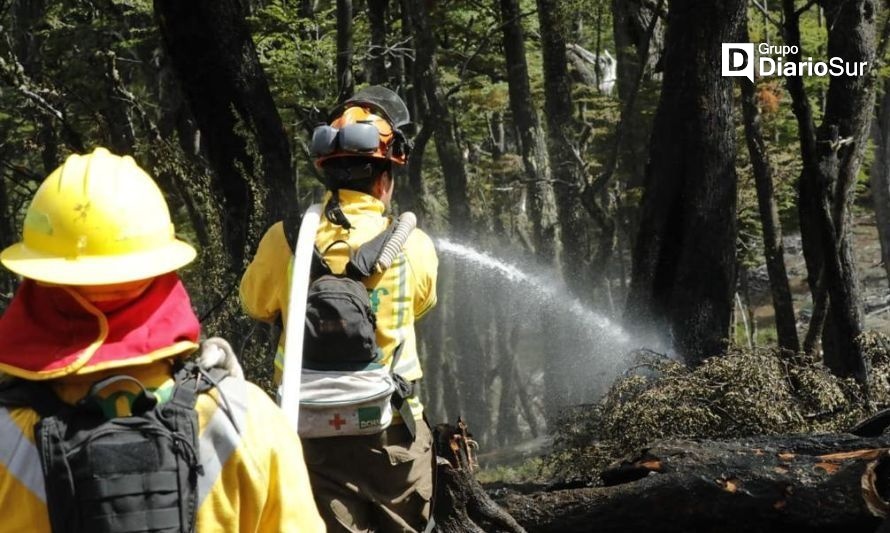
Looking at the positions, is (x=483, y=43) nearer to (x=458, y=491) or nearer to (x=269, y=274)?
(x=458, y=491)

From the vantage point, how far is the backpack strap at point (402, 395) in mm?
4809

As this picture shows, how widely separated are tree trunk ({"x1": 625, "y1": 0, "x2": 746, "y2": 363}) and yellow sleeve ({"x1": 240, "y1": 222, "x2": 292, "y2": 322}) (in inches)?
201

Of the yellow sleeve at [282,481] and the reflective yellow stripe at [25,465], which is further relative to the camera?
the yellow sleeve at [282,481]

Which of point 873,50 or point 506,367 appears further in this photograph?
point 506,367

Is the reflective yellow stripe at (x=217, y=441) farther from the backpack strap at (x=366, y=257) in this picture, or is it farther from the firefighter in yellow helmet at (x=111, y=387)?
the backpack strap at (x=366, y=257)

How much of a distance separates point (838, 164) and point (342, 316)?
6.69 m

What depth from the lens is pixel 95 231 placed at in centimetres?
241

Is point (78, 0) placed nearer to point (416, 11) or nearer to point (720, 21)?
point (416, 11)

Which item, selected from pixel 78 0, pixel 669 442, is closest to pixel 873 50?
pixel 669 442

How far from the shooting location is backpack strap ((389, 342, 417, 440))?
4.81 m

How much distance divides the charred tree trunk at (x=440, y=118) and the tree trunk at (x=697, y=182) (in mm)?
8751

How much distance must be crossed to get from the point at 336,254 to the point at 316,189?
21.4 metres

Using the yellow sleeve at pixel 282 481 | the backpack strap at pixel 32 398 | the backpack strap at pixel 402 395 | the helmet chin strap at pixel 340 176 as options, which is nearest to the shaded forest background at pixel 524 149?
the helmet chin strap at pixel 340 176

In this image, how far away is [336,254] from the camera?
189 inches
